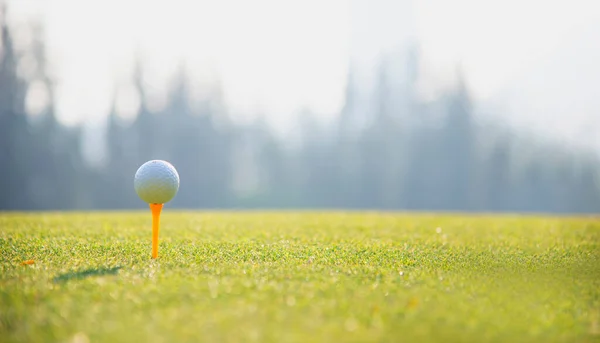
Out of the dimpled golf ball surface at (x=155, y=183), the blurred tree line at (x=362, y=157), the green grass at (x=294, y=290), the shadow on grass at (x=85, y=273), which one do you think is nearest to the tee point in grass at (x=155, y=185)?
the dimpled golf ball surface at (x=155, y=183)

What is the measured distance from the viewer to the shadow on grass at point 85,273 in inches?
247

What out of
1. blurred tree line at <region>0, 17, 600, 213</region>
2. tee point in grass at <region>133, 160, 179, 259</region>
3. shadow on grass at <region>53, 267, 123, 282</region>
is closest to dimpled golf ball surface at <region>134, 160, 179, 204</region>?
tee point in grass at <region>133, 160, 179, 259</region>

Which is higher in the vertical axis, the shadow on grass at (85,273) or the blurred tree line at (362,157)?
the blurred tree line at (362,157)

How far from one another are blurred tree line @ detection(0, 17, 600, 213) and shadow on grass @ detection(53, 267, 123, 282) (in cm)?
4775

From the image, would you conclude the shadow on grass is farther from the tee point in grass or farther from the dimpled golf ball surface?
the dimpled golf ball surface

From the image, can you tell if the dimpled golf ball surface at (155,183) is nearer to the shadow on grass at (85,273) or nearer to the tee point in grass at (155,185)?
the tee point in grass at (155,185)

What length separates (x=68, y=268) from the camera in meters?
6.90

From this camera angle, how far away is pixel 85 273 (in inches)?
259

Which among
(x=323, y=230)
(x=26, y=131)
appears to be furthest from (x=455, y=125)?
(x=323, y=230)

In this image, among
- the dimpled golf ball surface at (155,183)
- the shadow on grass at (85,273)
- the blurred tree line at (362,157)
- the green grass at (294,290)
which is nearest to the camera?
the green grass at (294,290)

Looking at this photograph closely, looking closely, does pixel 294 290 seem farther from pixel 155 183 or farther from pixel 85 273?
pixel 155 183

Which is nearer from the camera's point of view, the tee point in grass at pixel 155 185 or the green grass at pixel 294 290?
the green grass at pixel 294 290

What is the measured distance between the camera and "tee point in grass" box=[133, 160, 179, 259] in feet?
25.5

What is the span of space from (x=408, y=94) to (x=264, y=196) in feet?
70.6
